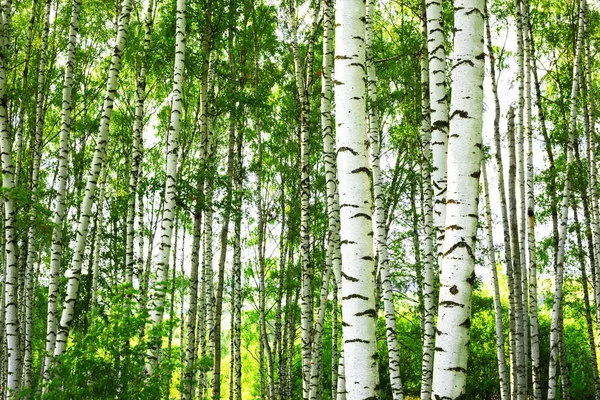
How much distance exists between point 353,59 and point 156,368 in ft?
12.8

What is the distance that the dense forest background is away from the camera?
21.7 feet

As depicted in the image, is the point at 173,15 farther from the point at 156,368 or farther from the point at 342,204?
the point at 342,204

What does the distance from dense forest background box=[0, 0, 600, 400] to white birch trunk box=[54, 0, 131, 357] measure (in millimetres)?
31

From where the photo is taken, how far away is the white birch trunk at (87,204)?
6625 mm

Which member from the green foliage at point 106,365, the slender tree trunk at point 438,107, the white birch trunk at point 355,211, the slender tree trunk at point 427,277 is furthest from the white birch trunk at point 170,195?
the white birch trunk at point 355,211

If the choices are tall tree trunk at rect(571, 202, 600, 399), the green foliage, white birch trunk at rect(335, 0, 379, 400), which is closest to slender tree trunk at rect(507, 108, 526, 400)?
tall tree trunk at rect(571, 202, 600, 399)

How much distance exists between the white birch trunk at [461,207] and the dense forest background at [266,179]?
0.07 m

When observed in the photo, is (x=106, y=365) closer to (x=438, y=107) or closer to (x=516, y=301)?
(x=438, y=107)

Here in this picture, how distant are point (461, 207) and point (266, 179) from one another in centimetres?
1552

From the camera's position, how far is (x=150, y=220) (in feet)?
60.8

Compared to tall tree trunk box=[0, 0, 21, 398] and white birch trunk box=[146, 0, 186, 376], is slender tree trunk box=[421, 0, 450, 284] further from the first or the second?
tall tree trunk box=[0, 0, 21, 398]

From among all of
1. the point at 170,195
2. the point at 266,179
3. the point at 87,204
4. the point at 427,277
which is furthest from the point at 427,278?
the point at 266,179

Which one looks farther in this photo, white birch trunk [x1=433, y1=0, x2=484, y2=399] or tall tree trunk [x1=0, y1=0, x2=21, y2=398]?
tall tree trunk [x1=0, y1=0, x2=21, y2=398]

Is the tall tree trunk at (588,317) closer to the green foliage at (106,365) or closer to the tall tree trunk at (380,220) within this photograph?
the tall tree trunk at (380,220)
